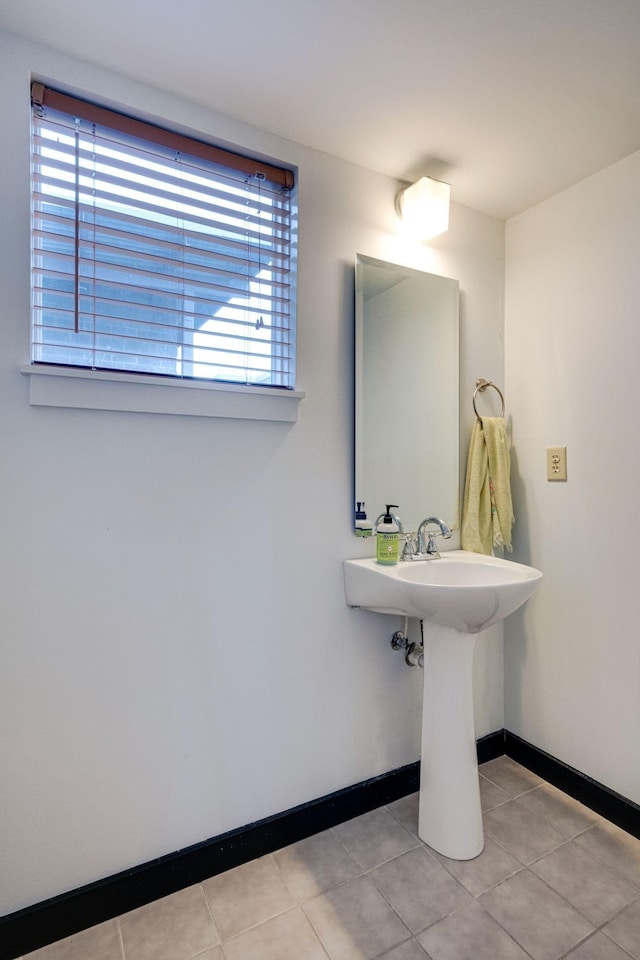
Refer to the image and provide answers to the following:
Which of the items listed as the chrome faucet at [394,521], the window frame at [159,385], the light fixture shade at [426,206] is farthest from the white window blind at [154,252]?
the chrome faucet at [394,521]

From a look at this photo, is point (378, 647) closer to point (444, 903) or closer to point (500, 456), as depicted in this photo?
point (444, 903)

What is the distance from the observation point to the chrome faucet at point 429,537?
5.80 feet

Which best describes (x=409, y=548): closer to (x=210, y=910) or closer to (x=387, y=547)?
(x=387, y=547)

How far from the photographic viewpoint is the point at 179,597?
143 centimetres

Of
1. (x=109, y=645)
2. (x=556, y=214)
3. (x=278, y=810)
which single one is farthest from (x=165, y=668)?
(x=556, y=214)

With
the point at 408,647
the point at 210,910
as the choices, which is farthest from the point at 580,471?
the point at 210,910

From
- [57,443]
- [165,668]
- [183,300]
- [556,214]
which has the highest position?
[556,214]

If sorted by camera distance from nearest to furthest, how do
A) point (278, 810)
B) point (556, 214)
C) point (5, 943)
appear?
point (5, 943) → point (278, 810) → point (556, 214)

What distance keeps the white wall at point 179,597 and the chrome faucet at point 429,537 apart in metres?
0.21

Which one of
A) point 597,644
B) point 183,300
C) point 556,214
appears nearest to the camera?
point 183,300

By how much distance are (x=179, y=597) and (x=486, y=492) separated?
1174 mm

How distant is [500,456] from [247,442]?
100 cm

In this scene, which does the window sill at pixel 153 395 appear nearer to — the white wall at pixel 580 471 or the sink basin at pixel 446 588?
the sink basin at pixel 446 588

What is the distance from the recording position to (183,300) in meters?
1.46
